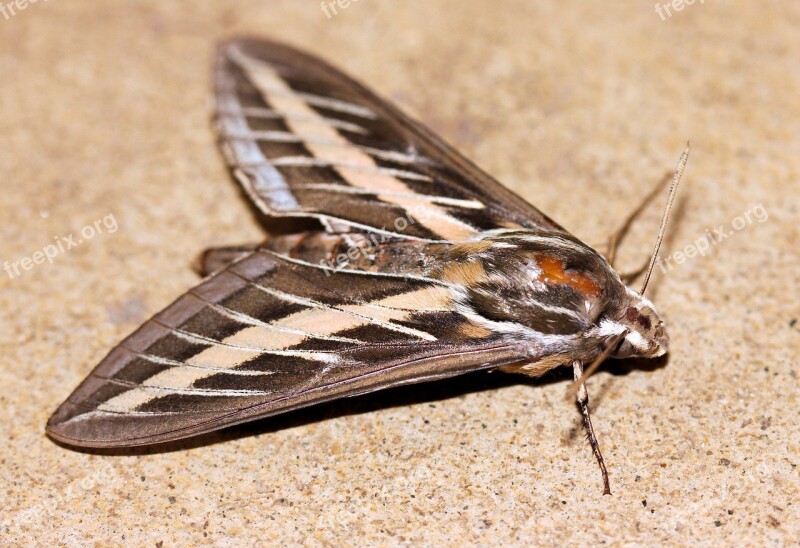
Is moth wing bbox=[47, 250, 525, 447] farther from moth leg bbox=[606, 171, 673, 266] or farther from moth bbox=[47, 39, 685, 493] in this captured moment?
moth leg bbox=[606, 171, 673, 266]

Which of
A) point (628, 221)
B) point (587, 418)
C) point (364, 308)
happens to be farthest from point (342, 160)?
point (587, 418)

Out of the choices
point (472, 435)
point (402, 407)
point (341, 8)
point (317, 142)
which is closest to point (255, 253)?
point (317, 142)

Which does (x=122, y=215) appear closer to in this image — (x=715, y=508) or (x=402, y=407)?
(x=402, y=407)

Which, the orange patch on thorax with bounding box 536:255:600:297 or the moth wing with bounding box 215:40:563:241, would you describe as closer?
the orange patch on thorax with bounding box 536:255:600:297

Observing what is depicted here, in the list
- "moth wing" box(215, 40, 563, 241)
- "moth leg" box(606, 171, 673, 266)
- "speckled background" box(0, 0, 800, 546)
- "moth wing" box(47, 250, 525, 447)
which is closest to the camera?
"moth wing" box(47, 250, 525, 447)

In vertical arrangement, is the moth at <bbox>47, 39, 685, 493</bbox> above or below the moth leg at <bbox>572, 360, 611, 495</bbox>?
above

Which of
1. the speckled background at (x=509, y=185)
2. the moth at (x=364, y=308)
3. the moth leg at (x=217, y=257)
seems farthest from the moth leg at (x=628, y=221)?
the moth leg at (x=217, y=257)

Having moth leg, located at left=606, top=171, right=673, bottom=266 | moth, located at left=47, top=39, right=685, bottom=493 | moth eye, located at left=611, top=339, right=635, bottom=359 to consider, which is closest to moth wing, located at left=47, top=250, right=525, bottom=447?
moth, located at left=47, top=39, right=685, bottom=493
